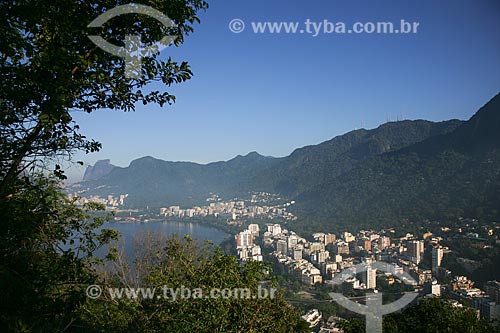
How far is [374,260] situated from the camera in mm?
18578

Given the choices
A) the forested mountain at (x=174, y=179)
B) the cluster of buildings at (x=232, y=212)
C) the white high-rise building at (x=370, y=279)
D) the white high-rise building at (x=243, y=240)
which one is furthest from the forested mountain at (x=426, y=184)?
the forested mountain at (x=174, y=179)

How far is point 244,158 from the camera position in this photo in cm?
9550

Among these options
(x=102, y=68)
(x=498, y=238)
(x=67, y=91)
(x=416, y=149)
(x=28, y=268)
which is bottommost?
(x=498, y=238)

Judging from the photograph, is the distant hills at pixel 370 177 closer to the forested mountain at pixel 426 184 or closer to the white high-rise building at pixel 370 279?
the forested mountain at pixel 426 184

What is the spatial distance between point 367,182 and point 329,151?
81.4ft

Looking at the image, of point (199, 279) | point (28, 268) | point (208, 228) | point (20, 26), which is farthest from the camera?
point (208, 228)

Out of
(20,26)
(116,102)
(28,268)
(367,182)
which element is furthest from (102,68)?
(367,182)

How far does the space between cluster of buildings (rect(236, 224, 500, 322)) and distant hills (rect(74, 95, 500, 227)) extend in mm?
7418

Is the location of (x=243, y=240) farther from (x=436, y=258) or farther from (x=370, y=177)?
(x=370, y=177)

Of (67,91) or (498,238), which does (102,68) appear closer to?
(67,91)

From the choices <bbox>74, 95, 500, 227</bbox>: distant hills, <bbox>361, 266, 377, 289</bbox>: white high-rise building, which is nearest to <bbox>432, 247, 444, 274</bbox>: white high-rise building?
<bbox>361, 266, 377, 289</bbox>: white high-rise building

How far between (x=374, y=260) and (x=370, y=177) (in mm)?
30686

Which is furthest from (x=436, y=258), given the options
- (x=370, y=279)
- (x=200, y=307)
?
(x=200, y=307)

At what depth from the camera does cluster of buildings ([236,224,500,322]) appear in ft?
37.1
